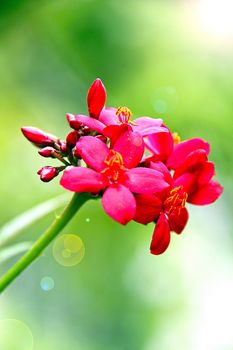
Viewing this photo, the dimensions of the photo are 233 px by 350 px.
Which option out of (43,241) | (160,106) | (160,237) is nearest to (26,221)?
(43,241)

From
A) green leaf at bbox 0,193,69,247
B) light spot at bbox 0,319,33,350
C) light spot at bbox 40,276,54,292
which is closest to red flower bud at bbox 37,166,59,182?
green leaf at bbox 0,193,69,247

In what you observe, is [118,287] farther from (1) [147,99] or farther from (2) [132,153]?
(2) [132,153]

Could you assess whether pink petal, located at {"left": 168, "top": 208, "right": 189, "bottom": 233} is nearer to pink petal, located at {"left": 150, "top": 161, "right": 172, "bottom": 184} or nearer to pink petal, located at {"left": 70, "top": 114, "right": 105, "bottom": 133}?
pink petal, located at {"left": 150, "top": 161, "right": 172, "bottom": 184}

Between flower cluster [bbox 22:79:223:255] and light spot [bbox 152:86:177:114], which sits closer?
flower cluster [bbox 22:79:223:255]

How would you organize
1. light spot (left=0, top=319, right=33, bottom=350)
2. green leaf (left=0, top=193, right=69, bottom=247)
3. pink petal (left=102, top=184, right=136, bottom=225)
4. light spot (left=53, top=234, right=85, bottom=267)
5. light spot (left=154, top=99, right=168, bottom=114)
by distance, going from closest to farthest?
pink petal (left=102, top=184, right=136, bottom=225)
green leaf (left=0, top=193, right=69, bottom=247)
light spot (left=0, top=319, right=33, bottom=350)
light spot (left=53, top=234, right=85, bottom=267)
light spot (left=154, top=99, right=168, bottom=114)

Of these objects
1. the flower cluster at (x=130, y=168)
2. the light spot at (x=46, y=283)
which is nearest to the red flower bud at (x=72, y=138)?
the flower cluster at (x=130, y=168)

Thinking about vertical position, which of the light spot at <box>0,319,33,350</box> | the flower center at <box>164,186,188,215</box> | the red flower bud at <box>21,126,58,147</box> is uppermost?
the flower center at <box>164,186,188,215</box>

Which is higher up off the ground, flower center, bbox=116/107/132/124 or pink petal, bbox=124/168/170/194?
flower center, bbox=116/107/132/124
